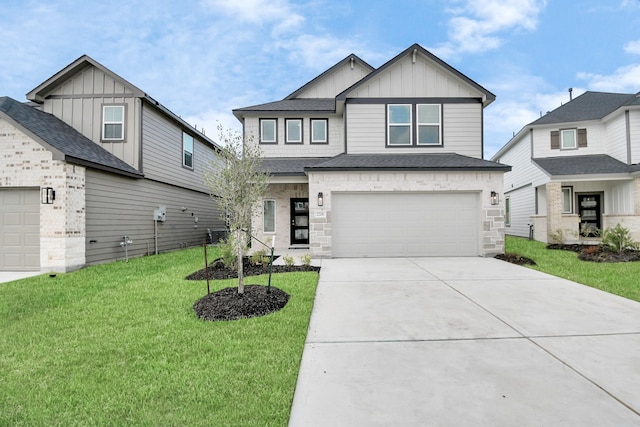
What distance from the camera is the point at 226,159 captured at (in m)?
5.64

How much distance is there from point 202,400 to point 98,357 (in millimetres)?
1618

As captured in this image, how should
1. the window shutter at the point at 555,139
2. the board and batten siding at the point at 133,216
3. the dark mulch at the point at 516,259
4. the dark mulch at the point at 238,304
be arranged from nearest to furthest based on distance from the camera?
the dark mulch at the point at 238,304 → the dark mulch at the point at 516,259 → the board and batten siding at the point at 133,216 → the window shutter at the point at 555,139

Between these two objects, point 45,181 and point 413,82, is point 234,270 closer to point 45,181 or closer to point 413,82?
point 45,181

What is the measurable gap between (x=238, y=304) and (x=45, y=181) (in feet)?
24.4

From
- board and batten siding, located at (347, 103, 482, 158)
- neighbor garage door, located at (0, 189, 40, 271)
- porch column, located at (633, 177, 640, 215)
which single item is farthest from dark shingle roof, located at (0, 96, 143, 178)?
porch column, located at (633, 177, 640, 215)

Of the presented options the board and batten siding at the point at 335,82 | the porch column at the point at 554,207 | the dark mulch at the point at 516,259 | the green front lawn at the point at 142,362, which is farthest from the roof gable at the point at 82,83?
the porch column at the point at 554,207

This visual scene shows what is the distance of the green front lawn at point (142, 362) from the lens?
2414 millimetres

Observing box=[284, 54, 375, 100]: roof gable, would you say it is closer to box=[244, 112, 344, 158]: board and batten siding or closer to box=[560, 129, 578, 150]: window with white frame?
box=[244, 112, 344, 158]: board and batten siding

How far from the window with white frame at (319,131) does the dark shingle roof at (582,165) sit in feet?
33.0

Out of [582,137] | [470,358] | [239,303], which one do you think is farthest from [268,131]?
[582,137]

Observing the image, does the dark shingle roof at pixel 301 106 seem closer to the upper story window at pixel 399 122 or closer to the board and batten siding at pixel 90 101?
the upper story window at pixel 399 122

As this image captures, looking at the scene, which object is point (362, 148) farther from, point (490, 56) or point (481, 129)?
point (490, 56)

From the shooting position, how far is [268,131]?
13672 mm

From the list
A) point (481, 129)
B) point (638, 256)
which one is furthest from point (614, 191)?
point (481, 129)
